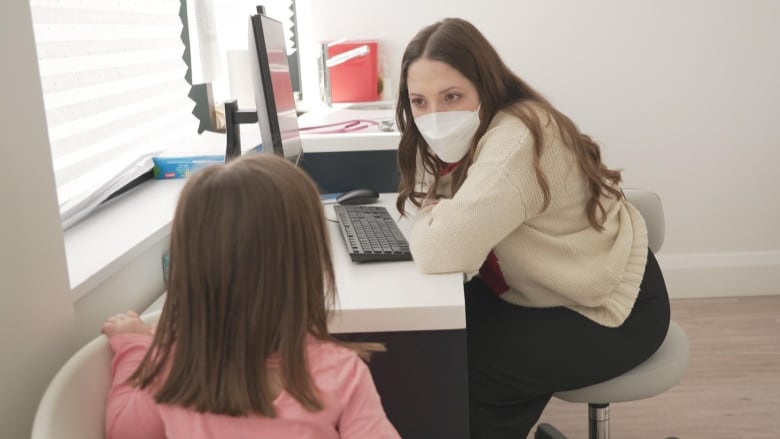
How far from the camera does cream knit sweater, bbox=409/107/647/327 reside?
1.60m

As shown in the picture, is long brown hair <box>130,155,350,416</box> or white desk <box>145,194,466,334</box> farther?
white desk <box>145,194,466,334</box>

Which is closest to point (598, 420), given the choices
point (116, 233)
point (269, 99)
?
point (269, 99)

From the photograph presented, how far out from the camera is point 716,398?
2.72 metres

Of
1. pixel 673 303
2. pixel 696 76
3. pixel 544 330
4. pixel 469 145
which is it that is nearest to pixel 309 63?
pixel 696 76

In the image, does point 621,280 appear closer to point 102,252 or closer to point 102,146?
point 102,252

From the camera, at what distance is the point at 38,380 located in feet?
3.71

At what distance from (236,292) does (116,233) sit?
2.44ft

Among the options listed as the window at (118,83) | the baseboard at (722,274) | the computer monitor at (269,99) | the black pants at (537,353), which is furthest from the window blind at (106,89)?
the baseboard at (722,274)

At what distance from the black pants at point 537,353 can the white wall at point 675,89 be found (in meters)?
1.96

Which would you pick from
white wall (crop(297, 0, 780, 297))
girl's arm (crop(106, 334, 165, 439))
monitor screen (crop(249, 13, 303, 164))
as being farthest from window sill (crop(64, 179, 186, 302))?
white wall (crop(297, 0, 780, 297))

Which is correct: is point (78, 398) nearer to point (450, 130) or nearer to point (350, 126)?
point (450, 130)

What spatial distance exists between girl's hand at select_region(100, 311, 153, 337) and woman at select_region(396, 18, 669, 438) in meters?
0.56

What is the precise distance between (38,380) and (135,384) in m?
Answer: 0.16

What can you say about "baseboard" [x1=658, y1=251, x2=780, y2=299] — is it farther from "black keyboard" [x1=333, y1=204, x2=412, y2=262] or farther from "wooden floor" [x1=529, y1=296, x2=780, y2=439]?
"black keyboard" [x1=333, y1=204, x2=412, y2=262]
